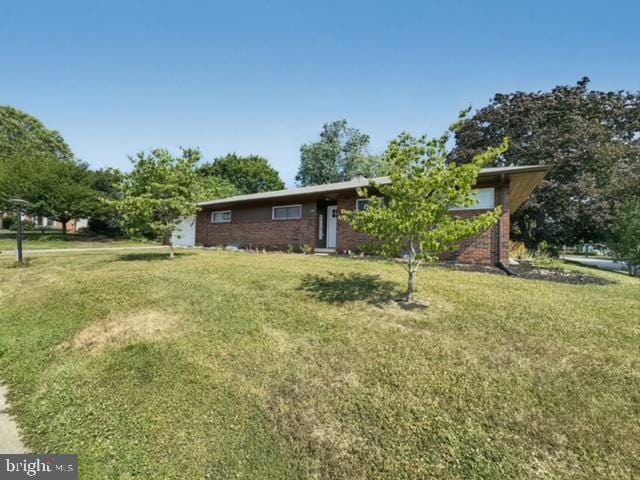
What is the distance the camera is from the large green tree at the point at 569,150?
18.8 meters

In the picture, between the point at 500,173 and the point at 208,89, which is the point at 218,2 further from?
the point at 500,173

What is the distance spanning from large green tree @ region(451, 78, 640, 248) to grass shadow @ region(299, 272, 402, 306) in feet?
58.8

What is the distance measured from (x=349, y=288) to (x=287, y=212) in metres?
8.86

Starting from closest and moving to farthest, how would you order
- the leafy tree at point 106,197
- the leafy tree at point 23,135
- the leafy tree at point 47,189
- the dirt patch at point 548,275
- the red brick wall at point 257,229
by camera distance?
1. the dirt patch at point 548,275
2. the red brick wall at point 257,229
3. the leafy tree at point 47,189
4. the leafy tree at point 106,197
5. the leafy tree at point 23,135

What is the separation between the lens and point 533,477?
2264 mm

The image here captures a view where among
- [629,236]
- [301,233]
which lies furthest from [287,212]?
[629,236]

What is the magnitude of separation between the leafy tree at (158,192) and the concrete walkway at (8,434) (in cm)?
658

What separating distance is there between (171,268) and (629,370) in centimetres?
907

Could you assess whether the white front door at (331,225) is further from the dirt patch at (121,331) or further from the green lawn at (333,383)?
the dirt patch at (121,331)

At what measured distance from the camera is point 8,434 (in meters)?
3.04

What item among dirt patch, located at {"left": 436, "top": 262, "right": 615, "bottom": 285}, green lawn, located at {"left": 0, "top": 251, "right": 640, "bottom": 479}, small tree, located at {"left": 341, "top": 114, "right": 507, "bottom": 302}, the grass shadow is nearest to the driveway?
dirt patch, located at {"left": 436, "top": 262, "right": 615, "bottom": 285}

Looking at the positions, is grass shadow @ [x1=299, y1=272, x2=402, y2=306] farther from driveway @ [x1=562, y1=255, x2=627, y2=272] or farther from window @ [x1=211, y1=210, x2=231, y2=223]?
driveway @ [x1=562, y1=255, x2=627, y2=272]

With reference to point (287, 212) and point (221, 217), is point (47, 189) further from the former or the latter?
point (287, 212)

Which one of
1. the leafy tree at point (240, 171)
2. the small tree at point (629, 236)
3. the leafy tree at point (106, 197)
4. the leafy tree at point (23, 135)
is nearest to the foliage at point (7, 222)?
the leafy tree at point (23, 135)
